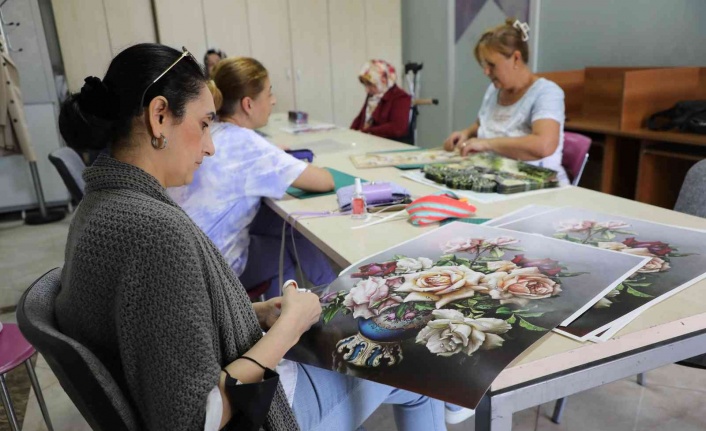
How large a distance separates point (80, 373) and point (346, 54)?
509cm

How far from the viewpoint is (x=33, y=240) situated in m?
3.71

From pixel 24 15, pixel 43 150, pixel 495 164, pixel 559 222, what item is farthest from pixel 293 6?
pixel 559 222

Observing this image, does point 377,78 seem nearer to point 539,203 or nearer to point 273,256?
point 273,256

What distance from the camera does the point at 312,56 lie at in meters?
5.25

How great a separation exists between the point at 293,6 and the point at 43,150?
8.42ft

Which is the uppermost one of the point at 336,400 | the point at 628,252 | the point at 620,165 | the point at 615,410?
the point at 628,252

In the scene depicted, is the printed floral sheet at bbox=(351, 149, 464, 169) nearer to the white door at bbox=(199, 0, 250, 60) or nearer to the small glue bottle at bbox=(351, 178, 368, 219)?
the small glue bottle at bbox=(351, 178, 368, 219)

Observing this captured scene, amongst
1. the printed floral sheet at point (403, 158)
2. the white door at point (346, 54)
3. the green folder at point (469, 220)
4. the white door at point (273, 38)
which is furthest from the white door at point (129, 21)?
the green folder at point (469, 220)

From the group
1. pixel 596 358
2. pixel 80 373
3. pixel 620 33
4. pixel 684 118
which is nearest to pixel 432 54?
pixel 620 33

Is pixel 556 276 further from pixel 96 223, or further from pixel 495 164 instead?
pixel 495 164

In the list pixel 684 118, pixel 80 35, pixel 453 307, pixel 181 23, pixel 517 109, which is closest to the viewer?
pixel 453 307

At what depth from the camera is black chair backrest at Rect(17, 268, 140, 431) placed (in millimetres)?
619

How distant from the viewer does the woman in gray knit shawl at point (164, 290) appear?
66 centimetres

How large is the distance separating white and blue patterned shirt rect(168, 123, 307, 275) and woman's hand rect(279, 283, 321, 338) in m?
0.70
